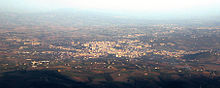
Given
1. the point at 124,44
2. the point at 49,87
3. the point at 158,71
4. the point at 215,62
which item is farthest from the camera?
the point at 124,44

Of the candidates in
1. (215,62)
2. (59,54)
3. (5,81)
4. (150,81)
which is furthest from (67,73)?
(215,62)

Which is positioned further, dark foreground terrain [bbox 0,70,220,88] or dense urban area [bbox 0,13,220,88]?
dense urban area [bbox 0,13,220,88]

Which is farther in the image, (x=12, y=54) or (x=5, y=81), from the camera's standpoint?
(x=12, y=54)

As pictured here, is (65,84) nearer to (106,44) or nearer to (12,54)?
(12,54)

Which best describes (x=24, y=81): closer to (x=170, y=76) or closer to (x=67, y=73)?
(x=67, y=73)

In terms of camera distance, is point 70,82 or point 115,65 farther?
point 115,65

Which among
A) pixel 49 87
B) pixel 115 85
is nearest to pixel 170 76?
pixel 115 85

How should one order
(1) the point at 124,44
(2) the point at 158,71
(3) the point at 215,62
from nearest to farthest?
(2) the point at 158,71, (3) the point at 215,62, (1) the point at 124,44

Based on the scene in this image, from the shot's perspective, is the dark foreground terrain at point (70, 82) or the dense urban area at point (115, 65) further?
the dense urban area at point (115, 65)

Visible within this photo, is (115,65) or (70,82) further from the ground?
(70,82)
